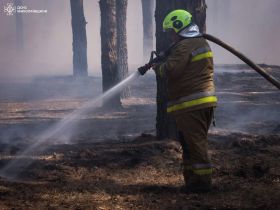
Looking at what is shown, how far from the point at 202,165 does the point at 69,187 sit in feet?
5.37

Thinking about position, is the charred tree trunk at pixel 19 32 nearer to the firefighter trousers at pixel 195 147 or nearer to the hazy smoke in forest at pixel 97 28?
the hazy smoke in forest at pixel 97 28

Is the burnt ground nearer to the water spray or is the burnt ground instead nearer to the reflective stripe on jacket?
the water spray

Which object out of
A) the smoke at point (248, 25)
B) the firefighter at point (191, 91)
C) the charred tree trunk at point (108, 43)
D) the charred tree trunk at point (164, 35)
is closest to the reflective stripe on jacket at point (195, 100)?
the firefighter at point (191, 91)

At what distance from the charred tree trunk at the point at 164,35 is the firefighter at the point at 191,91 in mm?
1859

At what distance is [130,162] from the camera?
22.4 ft

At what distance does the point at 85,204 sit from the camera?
5.03 metres

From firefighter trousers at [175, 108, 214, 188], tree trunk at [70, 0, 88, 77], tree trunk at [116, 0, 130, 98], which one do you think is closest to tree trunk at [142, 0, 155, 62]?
tree trunk at [70, 0, 88, 77]

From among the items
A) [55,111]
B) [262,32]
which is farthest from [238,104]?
[262,32]

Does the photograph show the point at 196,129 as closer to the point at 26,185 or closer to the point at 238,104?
the point at 26,185

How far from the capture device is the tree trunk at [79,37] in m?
19.2

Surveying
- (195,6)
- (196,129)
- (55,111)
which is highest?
(195,6)

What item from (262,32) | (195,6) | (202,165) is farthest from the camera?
(262,32)

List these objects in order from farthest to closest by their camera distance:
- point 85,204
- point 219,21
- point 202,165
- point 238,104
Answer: point 219,21
point 238,104
point 202,165
point 85,204

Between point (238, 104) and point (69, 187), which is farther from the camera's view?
point (238, 104)
